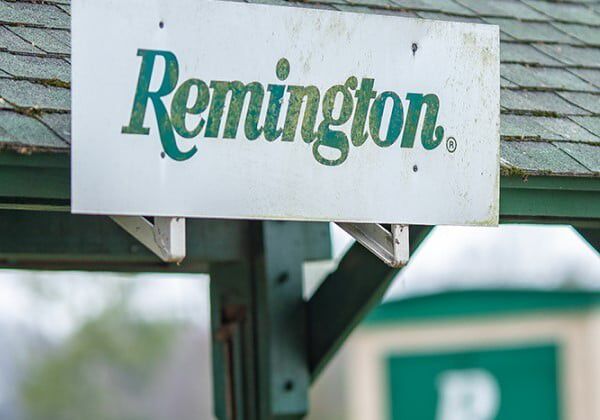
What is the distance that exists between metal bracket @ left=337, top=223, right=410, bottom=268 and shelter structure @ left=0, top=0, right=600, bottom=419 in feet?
1.40

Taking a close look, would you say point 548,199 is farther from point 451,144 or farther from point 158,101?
point 158,101

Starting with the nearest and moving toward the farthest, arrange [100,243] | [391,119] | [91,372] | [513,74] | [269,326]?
[391,119], [513,74], [100,243], [269,326], [91,372]

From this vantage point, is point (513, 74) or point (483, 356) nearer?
point (513, 74)

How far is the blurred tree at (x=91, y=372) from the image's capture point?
28.7 meters

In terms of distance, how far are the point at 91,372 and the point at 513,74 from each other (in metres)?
25.7

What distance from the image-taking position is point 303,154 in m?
3.53

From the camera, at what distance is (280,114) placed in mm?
3512

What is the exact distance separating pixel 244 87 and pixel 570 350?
11.7 m

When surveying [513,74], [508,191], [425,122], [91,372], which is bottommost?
[91,372]

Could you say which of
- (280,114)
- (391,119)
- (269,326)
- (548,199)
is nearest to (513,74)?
(548,199)

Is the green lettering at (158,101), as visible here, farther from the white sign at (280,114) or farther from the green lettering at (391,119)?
the green lettering at (391,119)

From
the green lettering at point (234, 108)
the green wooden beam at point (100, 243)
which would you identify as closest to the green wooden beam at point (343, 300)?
the green wooden beam at point (100, 243)

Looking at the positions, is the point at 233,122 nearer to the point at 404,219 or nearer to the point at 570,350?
the point at 404,219

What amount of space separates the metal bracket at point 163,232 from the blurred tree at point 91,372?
2529 cm
